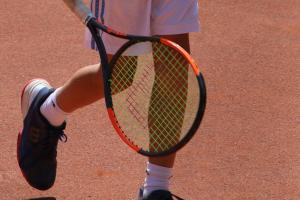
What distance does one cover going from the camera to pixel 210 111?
4676 mm

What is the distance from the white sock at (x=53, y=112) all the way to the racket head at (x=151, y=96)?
46 cm

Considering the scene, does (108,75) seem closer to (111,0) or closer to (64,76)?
(111,0)

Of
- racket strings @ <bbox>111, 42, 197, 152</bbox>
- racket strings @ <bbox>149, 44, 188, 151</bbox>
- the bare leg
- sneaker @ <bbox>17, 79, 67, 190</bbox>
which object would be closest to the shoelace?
sneaker @ <bbox>17, 79, 67, 190</bbox>

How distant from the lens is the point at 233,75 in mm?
5129

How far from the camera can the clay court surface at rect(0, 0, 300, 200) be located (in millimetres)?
3959

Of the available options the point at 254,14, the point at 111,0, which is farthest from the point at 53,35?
the point at 111,0

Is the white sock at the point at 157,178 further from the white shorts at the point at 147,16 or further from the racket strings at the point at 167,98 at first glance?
the white shorts at the point at 147,16

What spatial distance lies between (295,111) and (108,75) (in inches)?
68.1

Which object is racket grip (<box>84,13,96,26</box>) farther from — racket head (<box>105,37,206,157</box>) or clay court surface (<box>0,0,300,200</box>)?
clay court surface (<box>0,0,300,200</box>)

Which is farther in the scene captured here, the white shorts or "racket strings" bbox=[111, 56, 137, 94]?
the white shorts

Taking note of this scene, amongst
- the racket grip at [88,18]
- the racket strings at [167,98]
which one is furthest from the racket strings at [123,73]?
the racket grip at [88,18]

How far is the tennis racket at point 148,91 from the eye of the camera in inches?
129

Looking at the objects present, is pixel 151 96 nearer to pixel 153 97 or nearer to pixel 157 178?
pixel 153 97

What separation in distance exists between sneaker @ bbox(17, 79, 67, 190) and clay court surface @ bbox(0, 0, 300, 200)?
3.1 inches
